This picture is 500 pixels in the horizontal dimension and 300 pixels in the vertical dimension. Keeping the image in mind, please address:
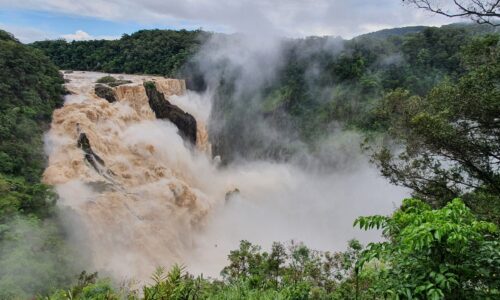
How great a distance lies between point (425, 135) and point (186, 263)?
9.03m

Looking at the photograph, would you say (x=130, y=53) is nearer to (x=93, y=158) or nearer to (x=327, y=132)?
(x=327, y=132)

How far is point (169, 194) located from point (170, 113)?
772cm

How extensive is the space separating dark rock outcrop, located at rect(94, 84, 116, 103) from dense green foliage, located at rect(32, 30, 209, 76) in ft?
33.7

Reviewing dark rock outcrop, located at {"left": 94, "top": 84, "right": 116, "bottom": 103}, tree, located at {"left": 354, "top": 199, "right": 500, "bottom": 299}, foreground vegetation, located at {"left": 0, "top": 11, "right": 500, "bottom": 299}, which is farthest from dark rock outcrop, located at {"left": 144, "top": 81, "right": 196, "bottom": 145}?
tree, located at {"left": 354, "top": 199, "right": 500, "bottom": 299}

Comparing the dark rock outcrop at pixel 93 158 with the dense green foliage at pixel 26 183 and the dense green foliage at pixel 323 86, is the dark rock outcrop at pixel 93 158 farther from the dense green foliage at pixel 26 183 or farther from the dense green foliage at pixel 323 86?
the dense green foliage at pixel 323 86

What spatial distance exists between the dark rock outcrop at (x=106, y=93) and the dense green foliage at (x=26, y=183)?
66.6 inches

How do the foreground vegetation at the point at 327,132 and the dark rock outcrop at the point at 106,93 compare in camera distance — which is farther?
the dark rock outcrop at the point at 106,93

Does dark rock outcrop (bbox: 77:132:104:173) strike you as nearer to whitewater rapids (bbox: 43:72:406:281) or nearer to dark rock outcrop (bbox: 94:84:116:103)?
whitewater rapids (bbox: 43:72:406:281)

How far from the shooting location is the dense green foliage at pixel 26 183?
29.3ft

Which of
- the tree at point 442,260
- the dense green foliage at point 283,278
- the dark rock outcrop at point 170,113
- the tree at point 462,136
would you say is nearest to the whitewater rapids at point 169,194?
the dark rock outcrop at point 170,113

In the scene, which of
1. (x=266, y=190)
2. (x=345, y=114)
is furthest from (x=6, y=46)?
(x=345, y=114)

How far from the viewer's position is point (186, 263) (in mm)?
13273

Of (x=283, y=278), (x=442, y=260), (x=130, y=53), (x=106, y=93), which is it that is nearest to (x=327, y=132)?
(x=106, y=93)

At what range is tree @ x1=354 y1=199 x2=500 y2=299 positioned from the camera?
2217mm
